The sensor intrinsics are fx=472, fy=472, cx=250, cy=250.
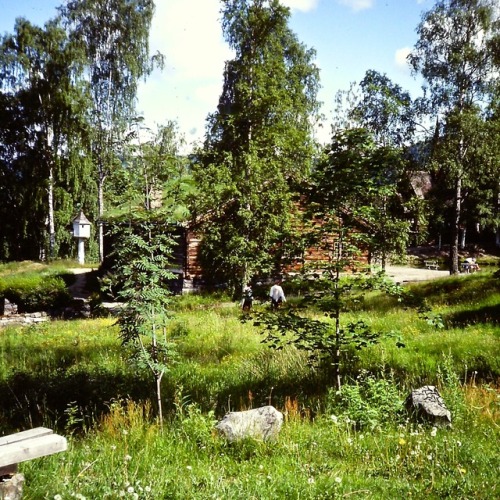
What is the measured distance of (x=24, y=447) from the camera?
3531mm

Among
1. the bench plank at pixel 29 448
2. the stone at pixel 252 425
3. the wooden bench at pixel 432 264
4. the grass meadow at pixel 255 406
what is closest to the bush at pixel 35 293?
the grass meadow at pixel 255 406

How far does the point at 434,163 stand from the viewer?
64.5ft

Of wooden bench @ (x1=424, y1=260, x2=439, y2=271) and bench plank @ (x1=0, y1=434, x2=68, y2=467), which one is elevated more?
wooden bench @ (x1=424, y1=260, x2=439, y2=271)

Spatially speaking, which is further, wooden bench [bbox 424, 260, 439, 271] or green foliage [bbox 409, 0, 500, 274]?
wooden bench [bbox 424, 260, 439, 271]

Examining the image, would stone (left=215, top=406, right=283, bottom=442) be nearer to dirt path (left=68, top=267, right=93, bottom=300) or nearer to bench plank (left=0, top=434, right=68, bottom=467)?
bench plank (left=0, top=434, right=68, bottom=467)

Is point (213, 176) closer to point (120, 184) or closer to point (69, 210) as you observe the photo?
point (120, 184)

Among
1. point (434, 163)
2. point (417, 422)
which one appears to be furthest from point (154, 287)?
point (434, 163)

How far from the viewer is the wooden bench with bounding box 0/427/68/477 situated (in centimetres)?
345

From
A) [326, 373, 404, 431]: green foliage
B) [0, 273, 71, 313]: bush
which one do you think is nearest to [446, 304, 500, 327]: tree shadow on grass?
[326, 373, 404, 431]: green foliage

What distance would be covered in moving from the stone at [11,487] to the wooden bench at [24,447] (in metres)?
0.05

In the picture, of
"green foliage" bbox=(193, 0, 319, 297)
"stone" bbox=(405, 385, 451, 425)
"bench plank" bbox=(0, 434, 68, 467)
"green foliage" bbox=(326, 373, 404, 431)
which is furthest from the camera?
"green foliage" bbox=(193, 0, 319, 297)

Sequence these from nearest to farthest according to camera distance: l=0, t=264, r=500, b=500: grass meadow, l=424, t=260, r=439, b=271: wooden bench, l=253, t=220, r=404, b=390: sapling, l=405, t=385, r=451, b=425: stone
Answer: l=0, t=264, r=500, b=500: grass meadow, l=405, t=385, r=451, b=425: stone, l=253, t=220, r=404, b=390: sapling, l=424, t=260, r=439, b=271: wooden bench

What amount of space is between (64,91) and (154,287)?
2371 centimetres

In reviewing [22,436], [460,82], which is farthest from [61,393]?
[460,82]
